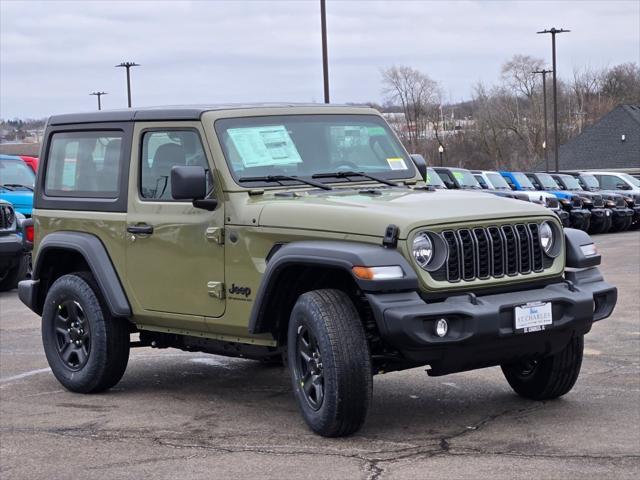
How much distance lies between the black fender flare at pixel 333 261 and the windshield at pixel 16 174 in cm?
1424

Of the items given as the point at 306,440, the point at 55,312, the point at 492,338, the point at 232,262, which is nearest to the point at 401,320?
the point at 492,338

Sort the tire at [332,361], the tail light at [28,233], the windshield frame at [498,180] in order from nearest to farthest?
the tire at [332,361]
the tail light at [28,233]
the windshield frame at [498,180]

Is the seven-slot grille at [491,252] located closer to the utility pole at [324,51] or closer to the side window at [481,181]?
the side window at [481,181]

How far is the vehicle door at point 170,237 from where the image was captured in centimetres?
730

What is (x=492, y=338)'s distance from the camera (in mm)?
6254

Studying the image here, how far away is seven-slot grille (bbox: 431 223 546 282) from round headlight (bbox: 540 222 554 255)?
0.19 ft

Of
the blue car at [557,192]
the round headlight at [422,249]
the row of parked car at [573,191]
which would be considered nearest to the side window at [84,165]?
Answer: the round headlight at [422,249]

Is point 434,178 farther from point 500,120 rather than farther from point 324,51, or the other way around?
point 500,120

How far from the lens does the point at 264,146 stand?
297 inches

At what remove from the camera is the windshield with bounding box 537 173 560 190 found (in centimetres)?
3216

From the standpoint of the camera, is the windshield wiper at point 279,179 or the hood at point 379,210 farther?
the windshield wiper at point 279,179

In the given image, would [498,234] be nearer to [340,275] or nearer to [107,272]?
[340,275]

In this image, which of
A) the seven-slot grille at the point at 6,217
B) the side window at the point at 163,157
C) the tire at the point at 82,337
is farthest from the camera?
the seven-slot grille at the point at 6,217

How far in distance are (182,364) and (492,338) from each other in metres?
3.86
